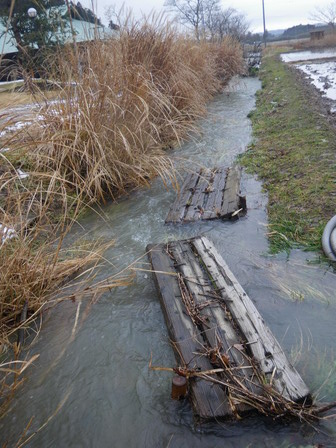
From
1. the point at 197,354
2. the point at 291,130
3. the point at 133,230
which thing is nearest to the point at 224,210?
the point at 133,230

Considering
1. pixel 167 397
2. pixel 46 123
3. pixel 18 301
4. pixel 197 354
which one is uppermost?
pixel 46 123

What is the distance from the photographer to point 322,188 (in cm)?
339

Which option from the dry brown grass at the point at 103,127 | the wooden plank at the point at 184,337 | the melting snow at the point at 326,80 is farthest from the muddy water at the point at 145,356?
the melting snow at the point at 326,80

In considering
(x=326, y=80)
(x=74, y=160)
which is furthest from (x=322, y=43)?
(x=74, y=160)

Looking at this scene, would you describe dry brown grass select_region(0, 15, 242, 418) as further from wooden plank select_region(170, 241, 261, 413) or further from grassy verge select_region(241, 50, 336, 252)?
grassy verge select_region(241, 50, 336, 252)

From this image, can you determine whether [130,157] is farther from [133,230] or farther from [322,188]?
[322,188]

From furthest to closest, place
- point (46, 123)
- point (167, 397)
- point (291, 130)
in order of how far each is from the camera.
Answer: point (291, 130), point (46, 123), point (167, 397)

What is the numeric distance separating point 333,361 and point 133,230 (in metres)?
1.99

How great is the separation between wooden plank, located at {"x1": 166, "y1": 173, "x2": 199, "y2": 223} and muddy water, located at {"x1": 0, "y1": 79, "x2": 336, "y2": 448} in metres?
0.22

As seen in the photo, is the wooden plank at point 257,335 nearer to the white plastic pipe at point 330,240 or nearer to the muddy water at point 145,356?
the muddy water at point 145,356

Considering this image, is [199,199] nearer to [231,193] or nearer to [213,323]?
[231,193]

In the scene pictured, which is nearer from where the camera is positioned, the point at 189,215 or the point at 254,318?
the point at 254,318

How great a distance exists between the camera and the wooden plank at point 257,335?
1.60 m

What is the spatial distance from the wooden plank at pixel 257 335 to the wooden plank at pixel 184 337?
0.25 meters
